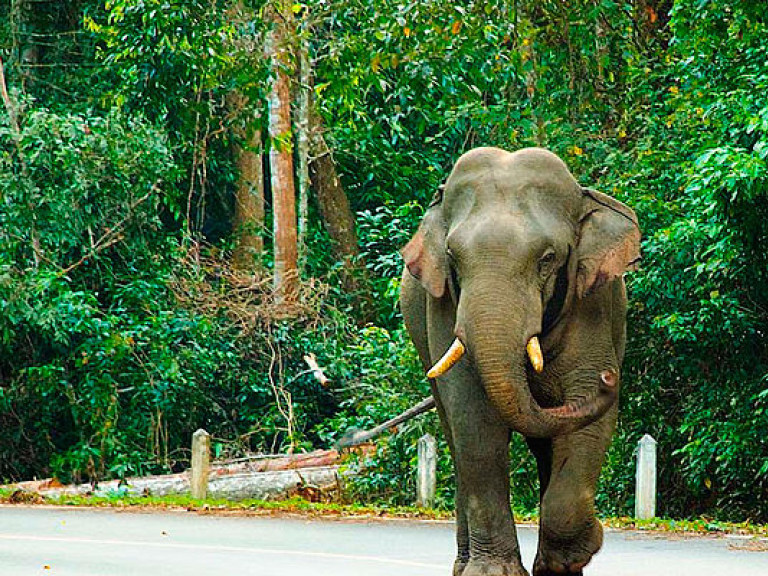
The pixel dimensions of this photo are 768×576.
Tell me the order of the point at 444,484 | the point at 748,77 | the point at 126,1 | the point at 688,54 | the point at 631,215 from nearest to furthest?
the point at 631,215
the point at 748,77
the point at 688,54
the point at 444,484
the point at 126,1

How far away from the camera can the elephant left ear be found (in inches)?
359

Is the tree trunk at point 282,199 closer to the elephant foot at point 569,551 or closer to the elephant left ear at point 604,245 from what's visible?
the elephant left ear at point 604,245

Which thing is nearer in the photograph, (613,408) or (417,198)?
(613,408)

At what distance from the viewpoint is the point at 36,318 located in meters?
24.1

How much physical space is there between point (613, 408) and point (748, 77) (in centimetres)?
847

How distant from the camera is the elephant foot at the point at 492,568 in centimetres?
910

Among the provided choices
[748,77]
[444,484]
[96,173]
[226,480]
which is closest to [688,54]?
[748,77]

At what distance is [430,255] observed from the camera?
30.4 ft

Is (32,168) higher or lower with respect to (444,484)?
higher

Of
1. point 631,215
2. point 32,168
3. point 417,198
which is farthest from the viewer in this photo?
point 417,198

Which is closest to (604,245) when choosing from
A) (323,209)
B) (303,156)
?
(303,156)

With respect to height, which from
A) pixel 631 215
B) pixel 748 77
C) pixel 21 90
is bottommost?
pixel 631 215

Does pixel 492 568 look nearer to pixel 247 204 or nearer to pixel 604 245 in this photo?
pixel 604 245

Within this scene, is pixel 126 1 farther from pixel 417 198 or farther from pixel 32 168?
pixel 417 198
